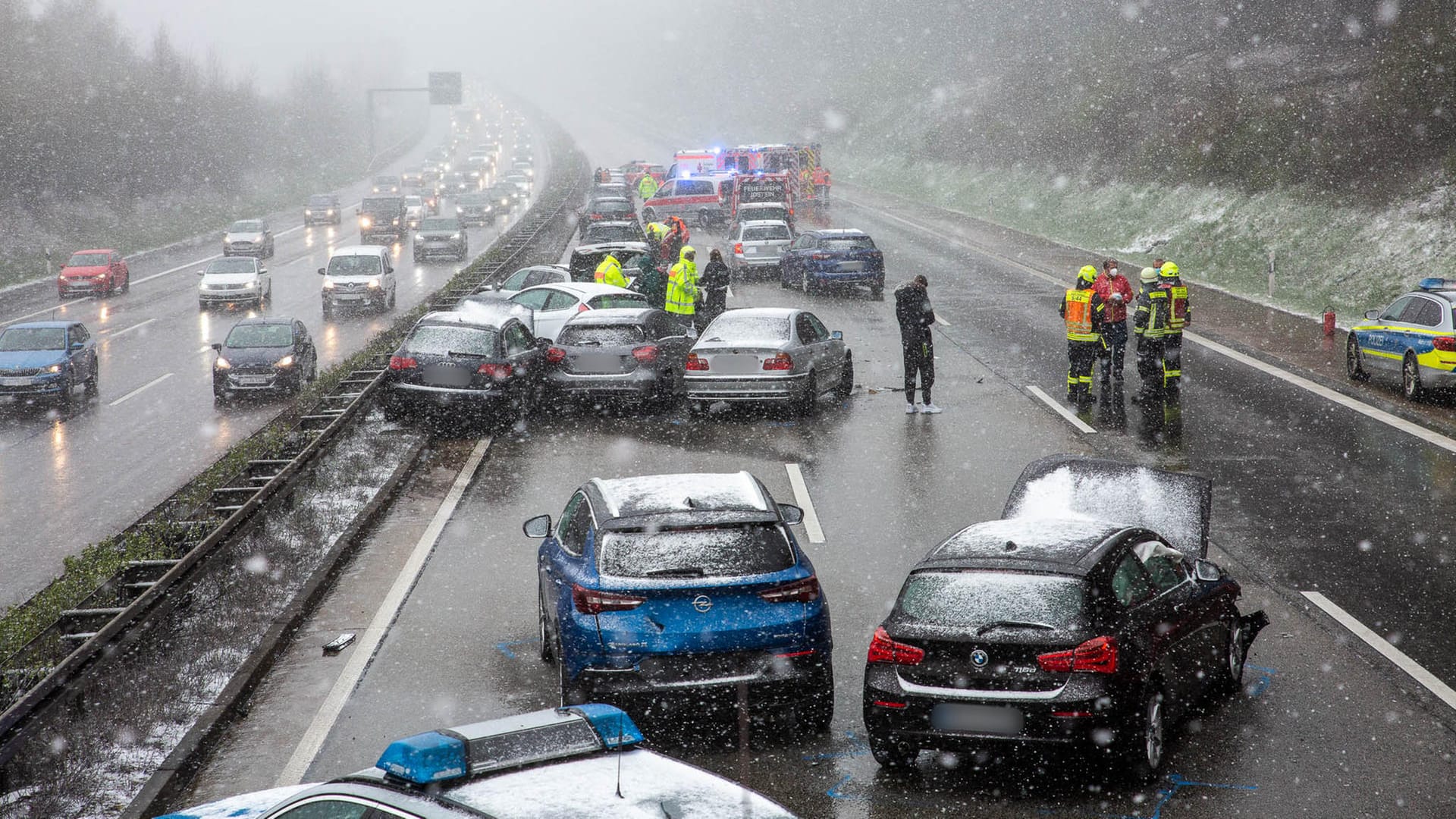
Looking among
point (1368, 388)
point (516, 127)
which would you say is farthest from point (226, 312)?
point (516, 127)

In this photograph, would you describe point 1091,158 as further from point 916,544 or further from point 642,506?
point 642,506

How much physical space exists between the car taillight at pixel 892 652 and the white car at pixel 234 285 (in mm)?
31226

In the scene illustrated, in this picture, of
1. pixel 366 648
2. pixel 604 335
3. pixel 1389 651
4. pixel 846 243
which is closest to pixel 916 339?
pixel 604 335

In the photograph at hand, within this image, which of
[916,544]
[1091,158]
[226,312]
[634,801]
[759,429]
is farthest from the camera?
[1091,158]

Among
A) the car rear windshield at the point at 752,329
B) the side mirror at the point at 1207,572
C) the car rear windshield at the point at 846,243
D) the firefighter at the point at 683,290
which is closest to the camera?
the side mirror at the point at 1207,572

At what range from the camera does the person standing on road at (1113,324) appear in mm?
19328

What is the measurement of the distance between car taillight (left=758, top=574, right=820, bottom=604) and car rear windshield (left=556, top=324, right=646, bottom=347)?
11.3 metres

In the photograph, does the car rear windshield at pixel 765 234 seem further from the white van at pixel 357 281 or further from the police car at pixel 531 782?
the police car at pixel 531 782

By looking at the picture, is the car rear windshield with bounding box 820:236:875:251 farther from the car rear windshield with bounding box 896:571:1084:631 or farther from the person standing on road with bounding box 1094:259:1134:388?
the car rear windshield with bounding box 896:571:1084:631

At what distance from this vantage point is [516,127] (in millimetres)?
155250

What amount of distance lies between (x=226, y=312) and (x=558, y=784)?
1347 inches

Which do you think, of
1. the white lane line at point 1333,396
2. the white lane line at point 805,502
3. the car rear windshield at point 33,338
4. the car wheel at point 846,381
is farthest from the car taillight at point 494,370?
the white lane line at point 1333,396

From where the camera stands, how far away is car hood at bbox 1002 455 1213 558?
34.5 ft

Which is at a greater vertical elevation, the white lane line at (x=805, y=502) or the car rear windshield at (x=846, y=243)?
the car rear windshield at (x=846, y=243)
